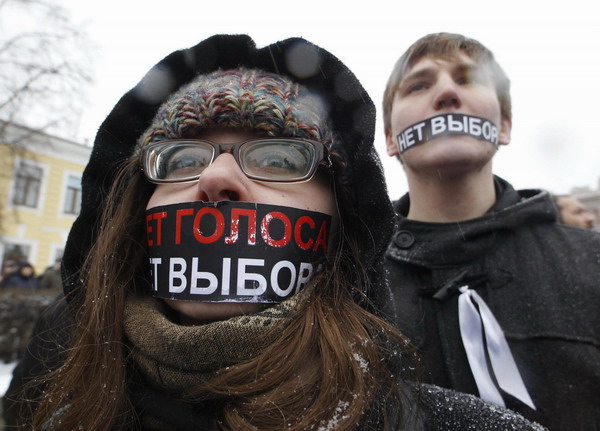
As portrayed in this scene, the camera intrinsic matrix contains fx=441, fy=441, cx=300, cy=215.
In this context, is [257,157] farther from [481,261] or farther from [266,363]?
[481,261]

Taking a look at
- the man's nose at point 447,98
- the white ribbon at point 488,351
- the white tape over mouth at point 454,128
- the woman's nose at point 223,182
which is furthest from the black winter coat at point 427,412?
the man's nose at point 447,98

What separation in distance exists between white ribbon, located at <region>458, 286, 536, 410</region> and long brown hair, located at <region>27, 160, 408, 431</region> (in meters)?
0.56

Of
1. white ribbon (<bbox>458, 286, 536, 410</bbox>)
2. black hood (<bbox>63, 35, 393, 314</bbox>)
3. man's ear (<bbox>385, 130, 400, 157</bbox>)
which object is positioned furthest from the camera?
man's ear (<bbox>385, 130, 400, 157</bbox>)

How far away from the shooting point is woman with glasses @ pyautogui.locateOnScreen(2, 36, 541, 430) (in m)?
1.08

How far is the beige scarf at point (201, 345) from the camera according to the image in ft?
3.53

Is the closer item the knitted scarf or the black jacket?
the knitted scarf

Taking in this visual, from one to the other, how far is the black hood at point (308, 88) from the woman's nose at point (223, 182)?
32 centimetres

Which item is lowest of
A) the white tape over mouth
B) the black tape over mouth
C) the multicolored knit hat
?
the black tape over mouth

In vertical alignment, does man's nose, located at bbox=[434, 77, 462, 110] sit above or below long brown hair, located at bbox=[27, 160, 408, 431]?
above

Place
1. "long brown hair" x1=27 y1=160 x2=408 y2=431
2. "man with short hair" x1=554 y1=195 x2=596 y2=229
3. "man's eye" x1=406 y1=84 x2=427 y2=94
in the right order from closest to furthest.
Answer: "long brown hair" x1=27 y1=160 x2=408 y2=431
"man's eye" x1=406 y1=84 x2=427 y2=94
"man with short hair" x1=554 y1=195 x2=596 y2=229

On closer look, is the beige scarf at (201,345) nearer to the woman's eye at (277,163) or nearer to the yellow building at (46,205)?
the woman's eye at (277,163)

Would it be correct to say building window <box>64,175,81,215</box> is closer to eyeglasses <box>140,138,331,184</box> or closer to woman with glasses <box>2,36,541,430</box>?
woman with glasses <box>2,36,541,430</box>

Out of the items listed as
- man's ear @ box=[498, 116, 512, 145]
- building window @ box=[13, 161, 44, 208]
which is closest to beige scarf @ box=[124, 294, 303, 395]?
man's ear @ box=[498, 116, 512, 145]

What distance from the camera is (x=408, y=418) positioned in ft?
3.59
